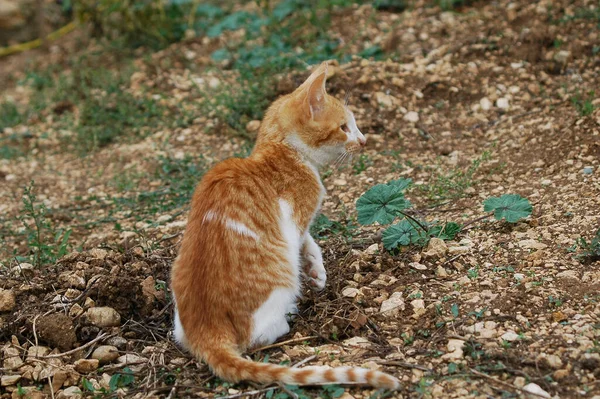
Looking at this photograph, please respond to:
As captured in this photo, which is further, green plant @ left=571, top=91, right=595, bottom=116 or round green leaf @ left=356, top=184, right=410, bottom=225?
green plant @ left=571, top=91, right=595, bottom=116

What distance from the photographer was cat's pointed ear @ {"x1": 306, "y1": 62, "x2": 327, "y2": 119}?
3740 mm

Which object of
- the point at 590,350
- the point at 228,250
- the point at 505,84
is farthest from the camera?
the point at 505,84

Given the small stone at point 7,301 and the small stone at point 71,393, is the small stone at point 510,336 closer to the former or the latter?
the small stone at point 71,393

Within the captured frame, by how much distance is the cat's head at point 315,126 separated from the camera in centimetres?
380

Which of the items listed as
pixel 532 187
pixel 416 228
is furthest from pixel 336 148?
pixel 532 187

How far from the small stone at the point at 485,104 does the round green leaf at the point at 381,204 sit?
2.15 m

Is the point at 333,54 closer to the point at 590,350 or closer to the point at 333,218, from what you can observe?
the point at 333,218

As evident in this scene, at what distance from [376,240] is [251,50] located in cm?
327

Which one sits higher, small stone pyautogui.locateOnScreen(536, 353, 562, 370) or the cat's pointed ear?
the cat's pointed ear

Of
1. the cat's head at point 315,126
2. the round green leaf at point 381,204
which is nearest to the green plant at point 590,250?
the round green leaf at point 381,204

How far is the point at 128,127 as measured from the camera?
21.5 ft

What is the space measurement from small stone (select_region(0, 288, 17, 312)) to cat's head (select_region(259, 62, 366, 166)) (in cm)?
153

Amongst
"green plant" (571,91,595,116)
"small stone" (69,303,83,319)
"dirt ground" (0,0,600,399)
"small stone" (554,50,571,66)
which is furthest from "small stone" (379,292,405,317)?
"small stone" (554,50,571,66)

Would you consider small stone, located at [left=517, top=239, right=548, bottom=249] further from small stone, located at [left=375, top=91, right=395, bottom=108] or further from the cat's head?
small stone, located at [left=375, top=91, right=395, bottom=108]
